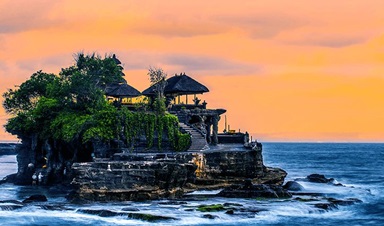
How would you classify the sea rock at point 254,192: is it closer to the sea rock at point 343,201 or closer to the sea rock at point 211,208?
the sea rock at point 343,201

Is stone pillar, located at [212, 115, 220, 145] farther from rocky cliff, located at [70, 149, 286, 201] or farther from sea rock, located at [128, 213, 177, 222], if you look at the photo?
sea rock, located at [128, 213, 177, 222]

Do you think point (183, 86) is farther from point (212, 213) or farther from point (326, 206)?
point (212, 213)

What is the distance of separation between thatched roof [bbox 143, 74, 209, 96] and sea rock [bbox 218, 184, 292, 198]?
2148cm

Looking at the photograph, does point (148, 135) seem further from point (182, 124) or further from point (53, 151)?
point (53, 151)

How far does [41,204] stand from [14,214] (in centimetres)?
362

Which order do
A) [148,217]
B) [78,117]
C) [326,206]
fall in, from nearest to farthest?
[148,217] < [326,206] < [78,117]

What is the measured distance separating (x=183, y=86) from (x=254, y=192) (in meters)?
24.1

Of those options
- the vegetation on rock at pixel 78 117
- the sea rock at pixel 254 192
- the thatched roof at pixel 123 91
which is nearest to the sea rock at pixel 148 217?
the sea rock at pixel 254 192

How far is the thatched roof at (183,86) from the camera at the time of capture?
74.1m

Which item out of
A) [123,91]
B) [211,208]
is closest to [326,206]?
[211,208]

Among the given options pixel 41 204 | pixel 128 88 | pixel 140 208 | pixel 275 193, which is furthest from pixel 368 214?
pixel 128 88

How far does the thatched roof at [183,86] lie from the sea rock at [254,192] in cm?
2148

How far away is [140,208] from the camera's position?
156 feet

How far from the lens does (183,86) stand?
74.6m
